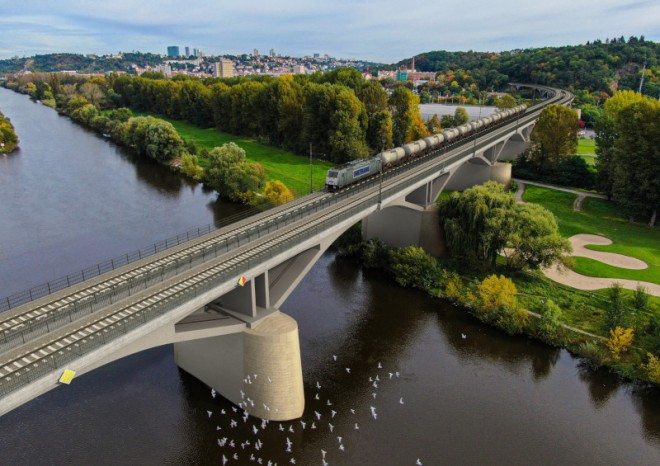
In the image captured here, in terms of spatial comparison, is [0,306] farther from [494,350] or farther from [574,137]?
[574,137]

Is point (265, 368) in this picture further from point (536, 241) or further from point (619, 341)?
point (536, 241)

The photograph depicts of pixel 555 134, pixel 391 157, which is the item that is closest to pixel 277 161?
pixel 391 157

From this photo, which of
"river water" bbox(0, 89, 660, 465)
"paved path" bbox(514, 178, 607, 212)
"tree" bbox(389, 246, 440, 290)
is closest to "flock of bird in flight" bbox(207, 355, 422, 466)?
"river water" bbox(0, 89, 660, 465)

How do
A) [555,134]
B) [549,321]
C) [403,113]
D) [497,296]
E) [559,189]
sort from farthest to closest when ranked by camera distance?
[403,113] < [555,134] < [559,189] < [497,296] < [549,321]

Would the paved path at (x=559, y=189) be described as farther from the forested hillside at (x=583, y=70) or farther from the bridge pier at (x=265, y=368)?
the forested hillside at (x=583, y=70)

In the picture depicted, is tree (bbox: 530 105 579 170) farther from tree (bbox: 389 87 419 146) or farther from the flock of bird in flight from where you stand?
the flock of bird in flight

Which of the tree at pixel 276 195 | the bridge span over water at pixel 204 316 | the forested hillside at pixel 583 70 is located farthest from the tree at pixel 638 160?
the forested hillside at pixel 583 70
